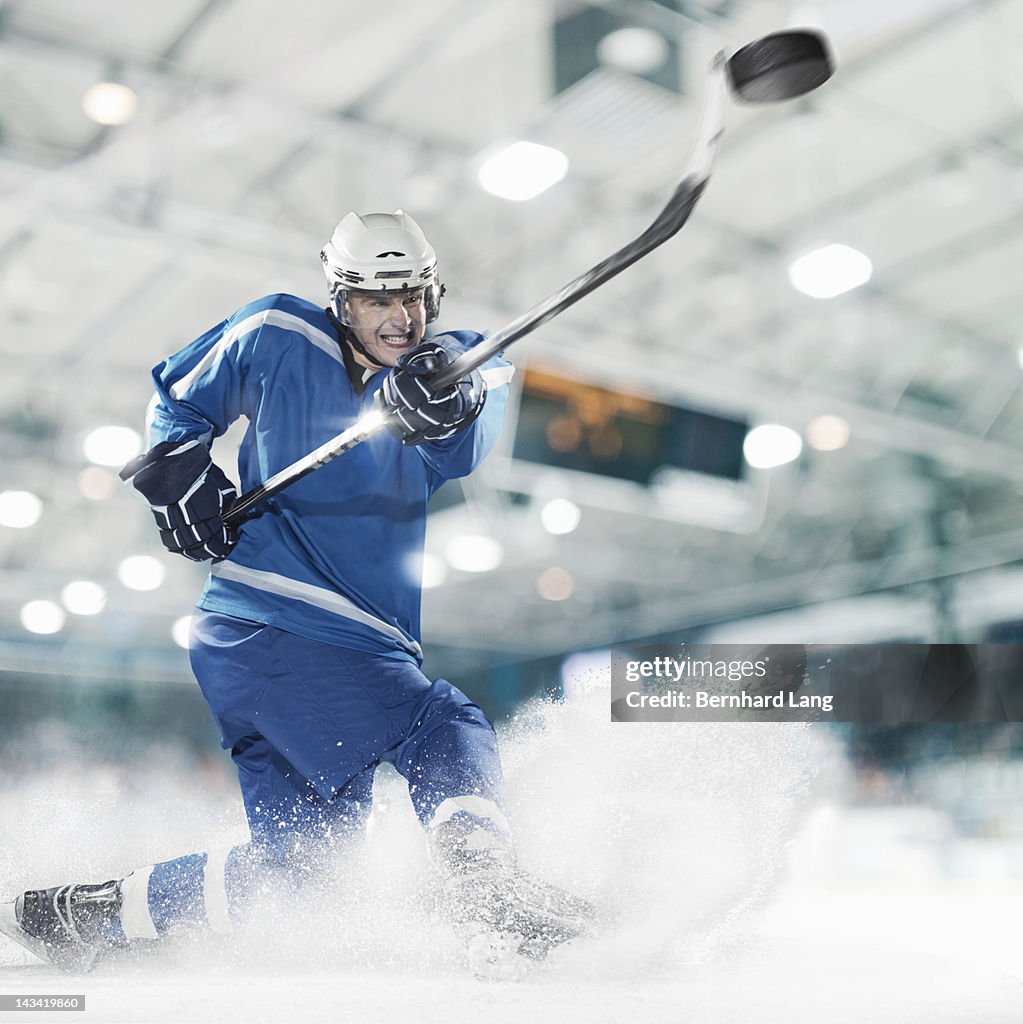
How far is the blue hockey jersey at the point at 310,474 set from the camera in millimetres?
1779

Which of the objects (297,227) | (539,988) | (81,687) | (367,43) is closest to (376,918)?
(539,988)

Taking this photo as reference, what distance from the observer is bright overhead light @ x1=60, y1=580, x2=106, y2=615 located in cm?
Result: 216

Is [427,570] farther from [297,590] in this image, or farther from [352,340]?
[352,340]

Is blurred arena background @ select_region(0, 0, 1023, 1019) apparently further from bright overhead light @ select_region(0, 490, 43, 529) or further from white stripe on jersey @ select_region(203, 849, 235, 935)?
white stripe on jersey @ select_region(203, 849, 235, 935)

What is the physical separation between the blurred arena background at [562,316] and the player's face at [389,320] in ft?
0.83

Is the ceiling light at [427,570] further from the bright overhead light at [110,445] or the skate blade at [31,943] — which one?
the skate blade at [31,943]

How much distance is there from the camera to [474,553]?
83.3 inches

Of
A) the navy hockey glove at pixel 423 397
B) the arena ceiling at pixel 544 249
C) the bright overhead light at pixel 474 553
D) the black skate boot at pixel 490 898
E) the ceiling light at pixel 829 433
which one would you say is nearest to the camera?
the navy hockey glove at pixel 423 397

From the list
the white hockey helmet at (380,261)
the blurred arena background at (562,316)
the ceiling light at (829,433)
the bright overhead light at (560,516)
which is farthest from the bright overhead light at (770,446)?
the white hockey helmet at (380,261)

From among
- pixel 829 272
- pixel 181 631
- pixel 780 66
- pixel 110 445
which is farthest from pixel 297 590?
pixel 829 272

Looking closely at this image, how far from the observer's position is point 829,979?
6.11 ft

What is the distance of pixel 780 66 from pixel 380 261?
697 millimetres

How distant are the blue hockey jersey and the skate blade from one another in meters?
0.68

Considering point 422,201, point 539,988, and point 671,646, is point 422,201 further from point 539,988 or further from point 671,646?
point 539,988
